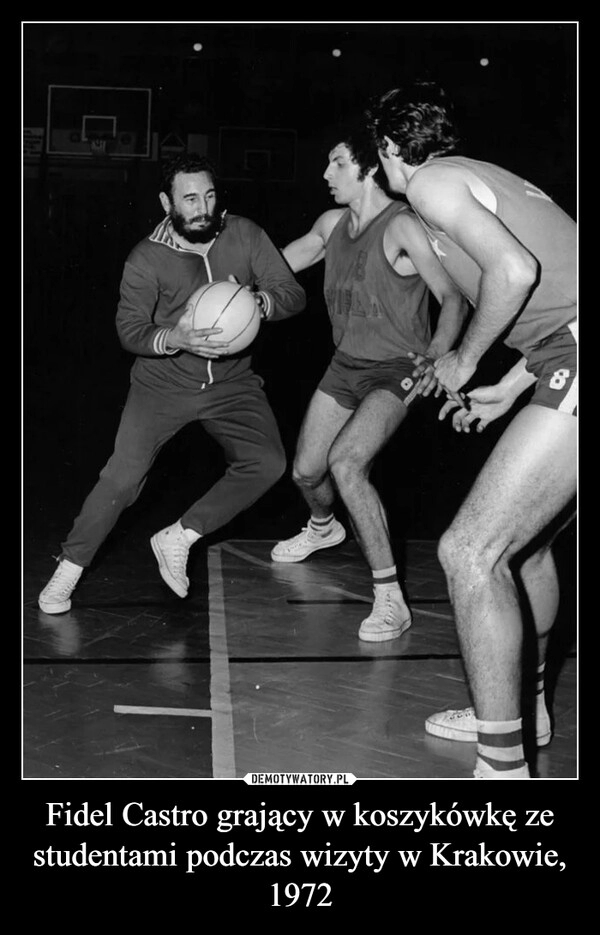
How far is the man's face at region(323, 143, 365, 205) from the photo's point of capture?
4.91 meters

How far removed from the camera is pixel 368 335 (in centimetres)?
497

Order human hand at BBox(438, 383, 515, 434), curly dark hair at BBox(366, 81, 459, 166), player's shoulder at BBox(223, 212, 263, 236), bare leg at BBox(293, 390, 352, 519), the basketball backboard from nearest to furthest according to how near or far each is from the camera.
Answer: curly dark hair at BBox(366, 81, 459, 166) → human hand at BBox(438, 383, 515, 434) → player's shoulder at BBox(223, 212, 263, 236) → bare leg at BBox(293, 390, 352, 519) → the basketball backboard

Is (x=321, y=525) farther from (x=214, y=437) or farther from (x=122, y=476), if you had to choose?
(x=122, y=476)

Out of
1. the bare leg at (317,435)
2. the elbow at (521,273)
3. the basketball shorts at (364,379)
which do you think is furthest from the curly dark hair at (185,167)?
the elbow at (521,273)

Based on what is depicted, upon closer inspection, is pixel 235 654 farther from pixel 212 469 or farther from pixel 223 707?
pixel 212 469

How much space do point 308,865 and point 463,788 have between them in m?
0.51

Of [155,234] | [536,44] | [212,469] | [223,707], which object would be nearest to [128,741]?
[223,707]

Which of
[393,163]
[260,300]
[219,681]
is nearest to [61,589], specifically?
[219,681]

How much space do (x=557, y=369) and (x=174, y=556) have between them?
2391mm

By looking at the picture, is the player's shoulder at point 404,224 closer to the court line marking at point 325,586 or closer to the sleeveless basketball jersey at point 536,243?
the sleeveless basketball jersey at point 536,243

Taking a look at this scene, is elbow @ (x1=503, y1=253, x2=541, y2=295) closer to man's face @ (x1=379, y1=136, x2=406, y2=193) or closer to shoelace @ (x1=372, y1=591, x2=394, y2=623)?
man's face @ (x1=379, y1=136, x2=406, y2=193)

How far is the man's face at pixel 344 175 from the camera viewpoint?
16.1ft

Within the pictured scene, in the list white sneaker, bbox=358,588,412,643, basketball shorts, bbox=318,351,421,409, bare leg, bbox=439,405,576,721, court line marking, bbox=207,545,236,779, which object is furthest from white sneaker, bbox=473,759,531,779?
basketball shorts, bbox=318,351,421,409

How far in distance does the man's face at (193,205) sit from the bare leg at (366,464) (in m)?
1.03
